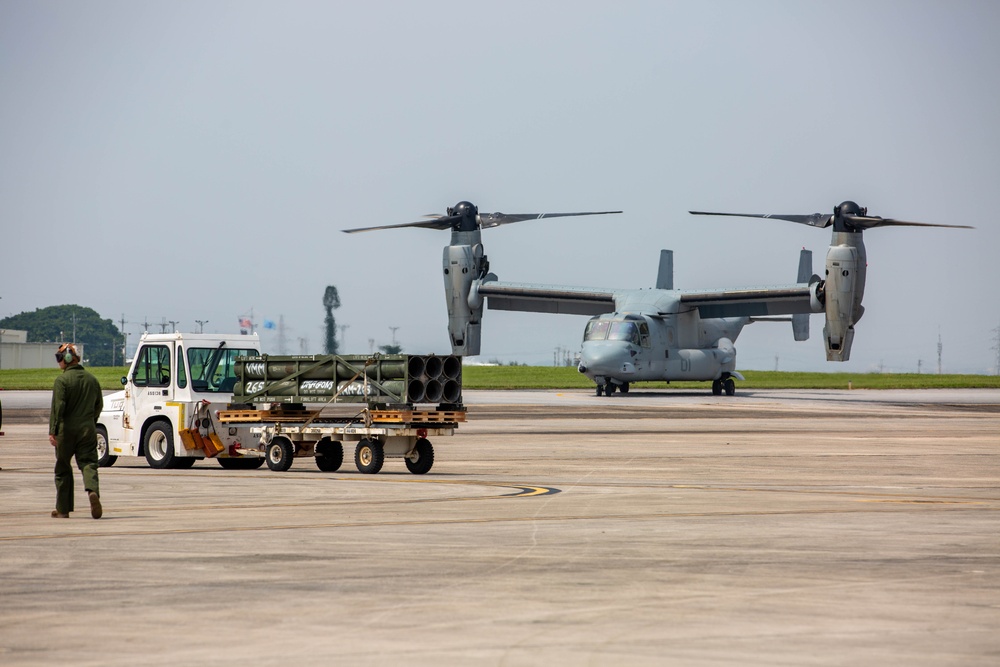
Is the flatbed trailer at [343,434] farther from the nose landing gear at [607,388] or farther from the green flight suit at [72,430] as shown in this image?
the nose landing gear at [607,388]

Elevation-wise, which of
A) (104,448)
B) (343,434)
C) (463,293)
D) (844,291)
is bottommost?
(104,448)

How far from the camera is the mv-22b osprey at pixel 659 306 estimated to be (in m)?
48.6

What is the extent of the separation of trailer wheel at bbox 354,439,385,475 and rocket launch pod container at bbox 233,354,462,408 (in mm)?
659

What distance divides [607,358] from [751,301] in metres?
7.69

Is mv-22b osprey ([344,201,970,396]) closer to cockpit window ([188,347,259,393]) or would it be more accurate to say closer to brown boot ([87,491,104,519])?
cockpit window ([188,347,259,393])

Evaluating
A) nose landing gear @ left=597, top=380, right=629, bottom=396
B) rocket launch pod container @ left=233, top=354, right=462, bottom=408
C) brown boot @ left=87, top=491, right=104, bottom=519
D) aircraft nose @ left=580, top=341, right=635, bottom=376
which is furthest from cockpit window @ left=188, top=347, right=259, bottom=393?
nose landing gear @ left=597, top=380, right=629, bottom=396

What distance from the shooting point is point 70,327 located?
599 ft

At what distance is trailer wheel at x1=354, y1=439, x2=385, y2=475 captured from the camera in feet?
63.1

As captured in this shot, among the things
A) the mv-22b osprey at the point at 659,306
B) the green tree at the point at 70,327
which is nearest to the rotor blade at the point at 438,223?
the mv-22b osprey at the point at 659,306

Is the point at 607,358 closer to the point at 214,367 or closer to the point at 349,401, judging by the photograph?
the point at 214,367

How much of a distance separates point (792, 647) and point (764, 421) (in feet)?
97.3

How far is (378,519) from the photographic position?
12.6 metres

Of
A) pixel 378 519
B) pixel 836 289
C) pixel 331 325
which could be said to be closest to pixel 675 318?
pixel 836 289

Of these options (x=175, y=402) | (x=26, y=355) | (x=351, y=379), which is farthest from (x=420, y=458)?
(x=26, y=355)
